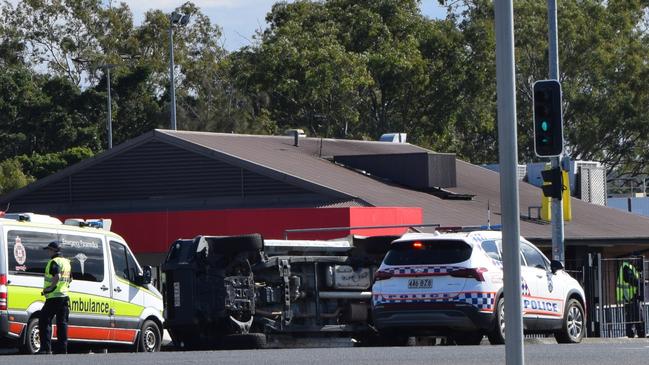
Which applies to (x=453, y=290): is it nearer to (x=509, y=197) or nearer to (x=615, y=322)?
(x=615, y=322)

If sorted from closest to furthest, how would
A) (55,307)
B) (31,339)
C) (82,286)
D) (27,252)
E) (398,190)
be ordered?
(55,307)
(31,339)
(27,252)
(82,286)
(398,190)

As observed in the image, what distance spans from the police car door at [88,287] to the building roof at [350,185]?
10.1 meters

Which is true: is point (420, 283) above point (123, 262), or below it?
below

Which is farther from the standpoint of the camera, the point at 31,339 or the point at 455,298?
the point at 31,339

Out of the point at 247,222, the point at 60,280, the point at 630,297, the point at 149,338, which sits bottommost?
the point at 149,338

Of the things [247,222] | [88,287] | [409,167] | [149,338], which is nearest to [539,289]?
[149,338]

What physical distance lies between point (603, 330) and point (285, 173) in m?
8.64

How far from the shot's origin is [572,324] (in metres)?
20.0

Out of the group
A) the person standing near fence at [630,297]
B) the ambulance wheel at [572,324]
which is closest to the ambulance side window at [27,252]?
the ambulance wheel at [572,324]

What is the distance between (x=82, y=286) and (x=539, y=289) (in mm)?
6788

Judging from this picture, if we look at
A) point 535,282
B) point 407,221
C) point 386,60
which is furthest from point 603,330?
point 386,60

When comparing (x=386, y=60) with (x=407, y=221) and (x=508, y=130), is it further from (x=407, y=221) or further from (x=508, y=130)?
(x=508, y=130)

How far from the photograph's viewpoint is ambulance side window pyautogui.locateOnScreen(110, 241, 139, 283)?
20.5m

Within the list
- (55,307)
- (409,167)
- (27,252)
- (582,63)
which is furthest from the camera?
(582,63)
